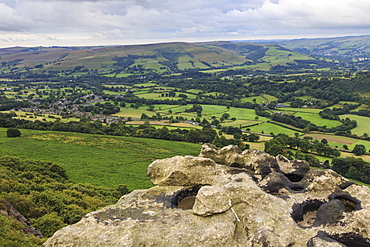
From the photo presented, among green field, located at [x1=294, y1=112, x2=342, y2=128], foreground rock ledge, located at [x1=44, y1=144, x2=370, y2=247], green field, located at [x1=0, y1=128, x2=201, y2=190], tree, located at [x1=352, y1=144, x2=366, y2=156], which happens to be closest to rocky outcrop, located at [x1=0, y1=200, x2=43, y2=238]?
foreground rock ledge, located at [x1=44, y1=144, x2=370, y2=247]

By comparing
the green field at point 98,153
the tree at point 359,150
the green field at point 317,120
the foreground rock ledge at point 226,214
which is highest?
the foreground rock ledge at point 226,214

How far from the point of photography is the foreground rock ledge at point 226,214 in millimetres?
17141

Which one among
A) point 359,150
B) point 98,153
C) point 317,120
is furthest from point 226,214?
point 317,120

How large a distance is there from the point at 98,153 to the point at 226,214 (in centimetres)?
7690

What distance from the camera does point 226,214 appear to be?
1953 centimetres

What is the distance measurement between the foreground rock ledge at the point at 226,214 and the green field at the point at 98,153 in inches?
1405

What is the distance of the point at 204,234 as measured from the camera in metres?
17.3

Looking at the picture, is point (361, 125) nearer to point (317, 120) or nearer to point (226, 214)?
point (317, 120)

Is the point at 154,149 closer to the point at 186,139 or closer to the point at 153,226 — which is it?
the point at 186,139

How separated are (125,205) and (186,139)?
A: 9329 cm

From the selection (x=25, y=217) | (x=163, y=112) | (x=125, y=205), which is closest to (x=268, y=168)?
(x=125, y=205)

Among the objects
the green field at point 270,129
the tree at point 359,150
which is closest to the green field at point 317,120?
the green field at point 270,129

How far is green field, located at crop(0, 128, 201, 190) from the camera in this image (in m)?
Result: 65.4

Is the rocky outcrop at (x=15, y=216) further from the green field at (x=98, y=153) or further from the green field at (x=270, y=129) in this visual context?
the green field at (x=270, y=129)
